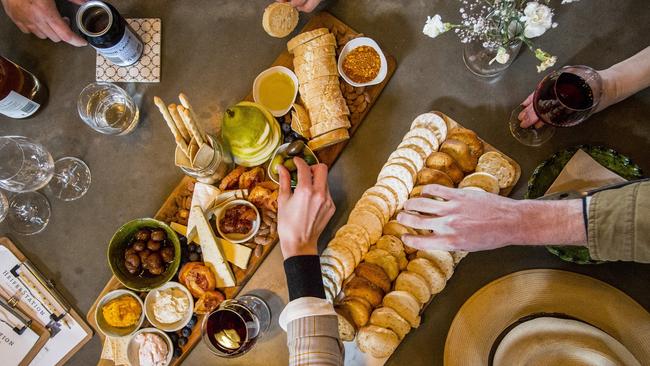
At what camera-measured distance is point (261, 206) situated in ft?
5.19

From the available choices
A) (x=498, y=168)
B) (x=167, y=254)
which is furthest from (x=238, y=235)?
(x=498, y=168)

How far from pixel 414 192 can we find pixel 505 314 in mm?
506

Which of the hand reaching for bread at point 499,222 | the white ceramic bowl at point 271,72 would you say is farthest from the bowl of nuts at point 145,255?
the hand reaching for bread at point 499,222

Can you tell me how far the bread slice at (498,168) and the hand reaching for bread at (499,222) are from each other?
0.32 meters

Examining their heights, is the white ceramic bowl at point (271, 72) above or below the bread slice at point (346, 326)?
above

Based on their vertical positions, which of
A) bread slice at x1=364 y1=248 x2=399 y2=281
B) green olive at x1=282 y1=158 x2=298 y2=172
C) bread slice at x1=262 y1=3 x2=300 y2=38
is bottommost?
bread slice at x1=364 y1=248 x2=399 y2=281

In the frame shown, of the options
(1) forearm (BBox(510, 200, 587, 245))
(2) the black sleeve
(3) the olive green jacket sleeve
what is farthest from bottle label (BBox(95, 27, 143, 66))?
(3) the olive green jacket sleeve

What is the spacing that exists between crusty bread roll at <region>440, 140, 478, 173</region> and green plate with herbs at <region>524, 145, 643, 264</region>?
21 cm

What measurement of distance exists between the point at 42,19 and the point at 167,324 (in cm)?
127

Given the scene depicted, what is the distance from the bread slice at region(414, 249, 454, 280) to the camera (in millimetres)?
1508

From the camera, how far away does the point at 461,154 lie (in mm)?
1566

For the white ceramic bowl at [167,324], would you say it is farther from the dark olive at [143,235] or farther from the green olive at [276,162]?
the green olive at [276,162]

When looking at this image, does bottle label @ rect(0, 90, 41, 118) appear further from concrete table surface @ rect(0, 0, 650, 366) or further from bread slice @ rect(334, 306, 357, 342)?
bread slice @ rect(334, 306, 357, 342)

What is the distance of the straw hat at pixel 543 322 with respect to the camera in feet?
4.17
